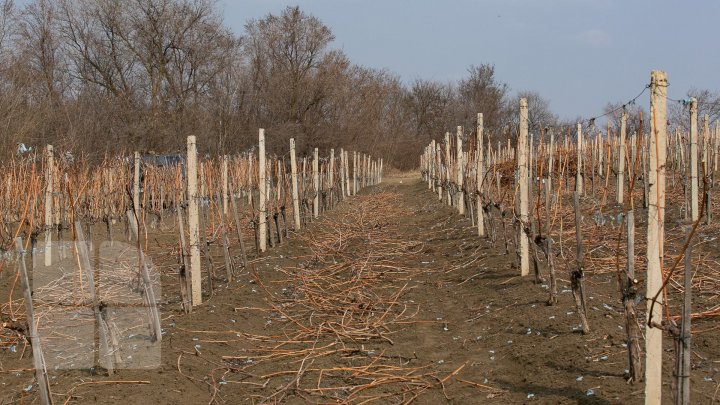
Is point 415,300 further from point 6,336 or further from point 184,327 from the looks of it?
point 6,336

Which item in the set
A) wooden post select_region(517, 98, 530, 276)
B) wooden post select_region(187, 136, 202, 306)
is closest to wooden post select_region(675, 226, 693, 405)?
wooden post select_region(517, 98, 530, 276)

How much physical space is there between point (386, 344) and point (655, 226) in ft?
9.96

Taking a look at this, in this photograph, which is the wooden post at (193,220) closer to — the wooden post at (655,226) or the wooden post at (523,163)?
the wooden post at (523,163)

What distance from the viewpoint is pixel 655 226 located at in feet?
12.3

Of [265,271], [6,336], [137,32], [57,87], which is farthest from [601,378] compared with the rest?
[137,32]

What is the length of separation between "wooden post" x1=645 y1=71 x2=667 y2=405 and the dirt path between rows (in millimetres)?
401

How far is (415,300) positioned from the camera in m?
7.88

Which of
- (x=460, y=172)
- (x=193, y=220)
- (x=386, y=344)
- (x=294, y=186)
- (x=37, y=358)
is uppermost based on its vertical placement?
(x=460, y=172)

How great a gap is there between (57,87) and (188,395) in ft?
79.2

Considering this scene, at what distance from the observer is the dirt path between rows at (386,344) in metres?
4.67

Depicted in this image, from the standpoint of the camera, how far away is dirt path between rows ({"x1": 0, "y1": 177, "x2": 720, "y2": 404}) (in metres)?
4.67

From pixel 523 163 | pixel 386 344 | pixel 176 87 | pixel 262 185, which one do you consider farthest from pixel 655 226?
pixel 176 87

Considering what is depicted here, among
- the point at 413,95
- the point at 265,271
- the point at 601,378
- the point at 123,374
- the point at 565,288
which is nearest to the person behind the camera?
the point at 601,378

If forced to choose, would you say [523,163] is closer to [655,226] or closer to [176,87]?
[655,226]
